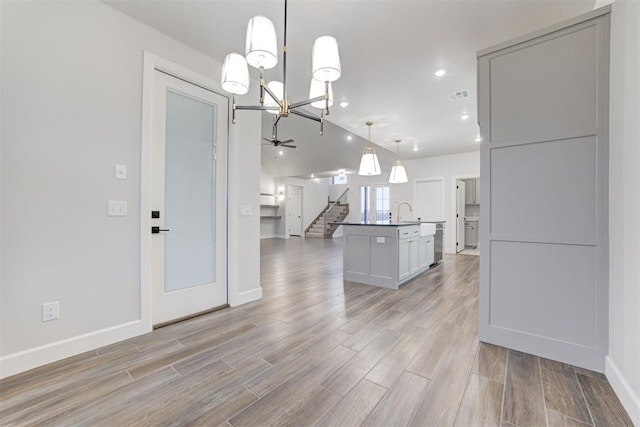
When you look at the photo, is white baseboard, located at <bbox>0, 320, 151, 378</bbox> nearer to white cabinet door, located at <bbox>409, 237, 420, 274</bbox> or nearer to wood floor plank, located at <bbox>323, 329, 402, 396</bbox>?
wood floor plank, located at <bbox>323, 329, 402, 396</bbox>

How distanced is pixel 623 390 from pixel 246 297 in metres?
3.02

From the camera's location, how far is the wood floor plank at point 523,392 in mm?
1344

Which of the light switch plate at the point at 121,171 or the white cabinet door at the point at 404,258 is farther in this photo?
the white cabinet door at the point at 404,258

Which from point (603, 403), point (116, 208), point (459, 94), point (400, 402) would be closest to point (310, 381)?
point (400, 402)

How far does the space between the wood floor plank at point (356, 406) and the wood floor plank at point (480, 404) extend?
→ 41 centimetres

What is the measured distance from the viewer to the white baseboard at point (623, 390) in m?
1.29

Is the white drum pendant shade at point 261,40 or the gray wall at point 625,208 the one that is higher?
the white drum pendant shade at point 261,40

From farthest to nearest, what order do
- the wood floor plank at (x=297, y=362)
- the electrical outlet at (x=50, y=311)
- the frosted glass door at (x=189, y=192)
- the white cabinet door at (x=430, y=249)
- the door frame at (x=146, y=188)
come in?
the white cabinet door at (x=430, y=249) < the frosted glass door at (x=189, y=192) < the door frame at (x=146, y=188) < the electrical outlet at (x=50, y=311) < the wood floor plank at (x=297, y=362)

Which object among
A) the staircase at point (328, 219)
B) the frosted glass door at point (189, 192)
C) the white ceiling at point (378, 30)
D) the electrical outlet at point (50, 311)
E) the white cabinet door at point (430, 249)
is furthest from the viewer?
the staircase at point (328, 219)

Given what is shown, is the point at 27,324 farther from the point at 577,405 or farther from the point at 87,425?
the point at 577,405

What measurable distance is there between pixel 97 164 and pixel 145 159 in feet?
1.11

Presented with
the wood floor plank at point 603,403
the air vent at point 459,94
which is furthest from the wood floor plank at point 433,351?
the air vent at point 459,94

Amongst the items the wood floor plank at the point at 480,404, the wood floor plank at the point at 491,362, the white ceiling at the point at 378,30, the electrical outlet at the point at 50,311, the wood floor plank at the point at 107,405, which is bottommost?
the wood floor plank at the point at 107,405

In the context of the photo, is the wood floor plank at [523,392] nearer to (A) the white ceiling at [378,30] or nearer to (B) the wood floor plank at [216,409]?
(B) the wood floor plank at [216,409]
